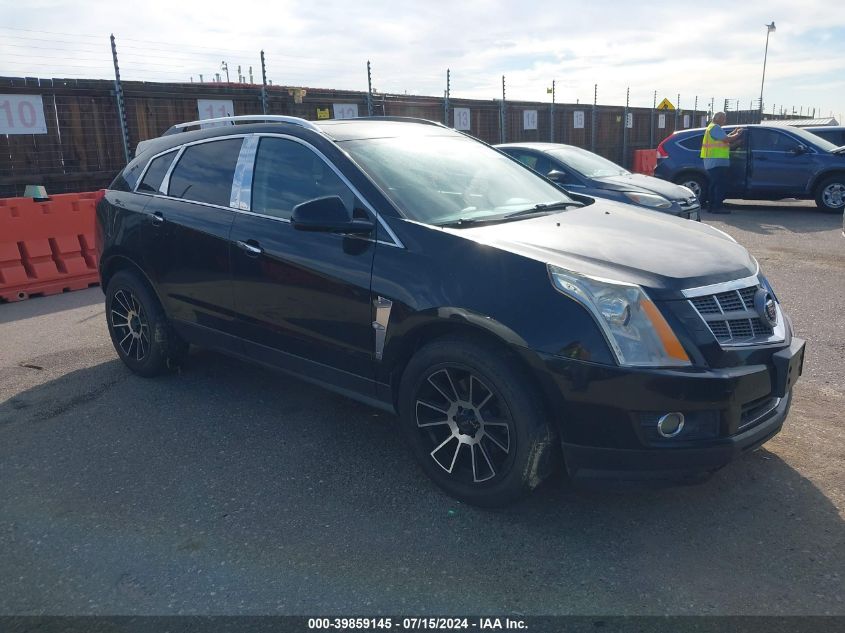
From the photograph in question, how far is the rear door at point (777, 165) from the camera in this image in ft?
44.4

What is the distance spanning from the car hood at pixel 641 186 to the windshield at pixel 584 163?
0.54ft

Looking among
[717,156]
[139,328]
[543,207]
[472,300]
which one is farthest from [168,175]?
[717,156]

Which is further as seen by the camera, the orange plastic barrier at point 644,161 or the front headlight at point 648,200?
the orange plastic barrier at point 644,161

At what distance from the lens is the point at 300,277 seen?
3.76m

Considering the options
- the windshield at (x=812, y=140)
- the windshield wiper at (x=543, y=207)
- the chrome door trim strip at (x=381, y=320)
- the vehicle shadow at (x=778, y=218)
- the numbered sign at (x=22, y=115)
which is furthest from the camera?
the windshield at (x=812, y=140)

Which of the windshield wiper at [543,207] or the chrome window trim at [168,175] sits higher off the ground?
the chrome window trim at [168,175]

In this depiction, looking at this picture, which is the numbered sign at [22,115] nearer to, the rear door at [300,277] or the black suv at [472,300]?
the black suv at [472,300]

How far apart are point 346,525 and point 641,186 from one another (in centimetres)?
811

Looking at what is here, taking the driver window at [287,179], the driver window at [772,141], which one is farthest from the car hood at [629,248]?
the driver window at [772,141]

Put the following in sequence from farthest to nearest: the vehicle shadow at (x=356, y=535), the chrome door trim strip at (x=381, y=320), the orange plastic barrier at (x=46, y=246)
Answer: the orange plastic barrier at (x=46, y=246) → the chrome door trim strip at (x=381, y=320) → the vehicle shadow at (x=356, y=535)

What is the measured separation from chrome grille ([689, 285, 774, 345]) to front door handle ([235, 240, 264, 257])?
2326 mm

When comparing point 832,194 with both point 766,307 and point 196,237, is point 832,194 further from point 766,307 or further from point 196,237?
point 196,237

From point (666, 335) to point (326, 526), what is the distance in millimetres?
1693

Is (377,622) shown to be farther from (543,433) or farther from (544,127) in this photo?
(544,127)
